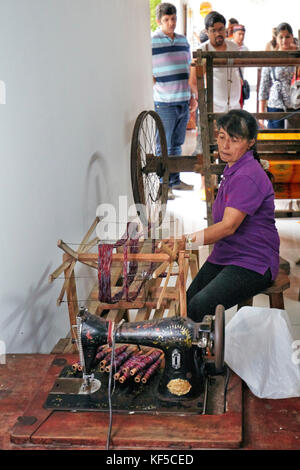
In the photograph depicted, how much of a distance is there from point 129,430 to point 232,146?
1.43m

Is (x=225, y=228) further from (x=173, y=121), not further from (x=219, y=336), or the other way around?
(x=173, y=121)

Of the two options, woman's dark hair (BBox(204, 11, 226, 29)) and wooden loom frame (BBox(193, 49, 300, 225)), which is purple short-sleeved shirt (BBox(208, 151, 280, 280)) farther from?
woman's dark hair (BBox(204, 11, 226, 29))

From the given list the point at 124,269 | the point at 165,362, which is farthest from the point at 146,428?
the point at 124,269

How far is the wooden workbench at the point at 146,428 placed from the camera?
1307 mm

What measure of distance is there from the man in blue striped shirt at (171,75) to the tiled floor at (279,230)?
257mm

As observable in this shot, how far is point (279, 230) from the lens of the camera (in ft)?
15.8

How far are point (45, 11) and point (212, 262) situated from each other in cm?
125

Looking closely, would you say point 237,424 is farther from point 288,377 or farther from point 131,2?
point 131,2

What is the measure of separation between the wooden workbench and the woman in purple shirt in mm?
897

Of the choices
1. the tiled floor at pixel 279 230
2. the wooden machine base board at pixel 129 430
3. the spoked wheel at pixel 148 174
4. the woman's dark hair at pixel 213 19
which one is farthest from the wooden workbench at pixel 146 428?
the woman's dark hair at pixel 213 19

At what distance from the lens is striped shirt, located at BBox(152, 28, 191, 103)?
18.4ft

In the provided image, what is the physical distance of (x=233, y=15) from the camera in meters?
12.9
